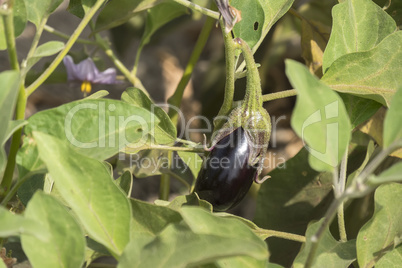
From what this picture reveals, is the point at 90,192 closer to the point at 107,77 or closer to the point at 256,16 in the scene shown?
the point at 256,16

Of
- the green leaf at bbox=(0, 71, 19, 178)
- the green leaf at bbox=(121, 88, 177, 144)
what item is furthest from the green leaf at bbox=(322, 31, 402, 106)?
the green leaf at bbox=(0, 71, 19, 178)

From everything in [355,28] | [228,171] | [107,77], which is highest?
[355,28]

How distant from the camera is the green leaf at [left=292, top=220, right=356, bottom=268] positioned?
2.19 feet

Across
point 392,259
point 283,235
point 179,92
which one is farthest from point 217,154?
point 179,92

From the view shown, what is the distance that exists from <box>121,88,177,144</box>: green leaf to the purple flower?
442 millimetres

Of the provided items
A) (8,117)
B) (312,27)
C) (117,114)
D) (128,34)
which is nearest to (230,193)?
(117,114)

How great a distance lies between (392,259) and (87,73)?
2.42ft

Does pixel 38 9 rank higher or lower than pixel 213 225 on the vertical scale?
higher

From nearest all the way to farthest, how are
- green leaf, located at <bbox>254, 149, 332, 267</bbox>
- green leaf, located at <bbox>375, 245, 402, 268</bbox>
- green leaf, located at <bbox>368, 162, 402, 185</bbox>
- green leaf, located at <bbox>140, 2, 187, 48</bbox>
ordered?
green leaf, located at <bbox>368, 162, 402, 185</bbox> → green leaf, located at <bbox>375, 245, 402, 268</bbox> → green leaf, located at <bbox>254, 149, 332, 267</bbox> → green leaf, located at <bbox>140, 2, 187, 48</bbox>

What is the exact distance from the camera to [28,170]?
24.4 inches

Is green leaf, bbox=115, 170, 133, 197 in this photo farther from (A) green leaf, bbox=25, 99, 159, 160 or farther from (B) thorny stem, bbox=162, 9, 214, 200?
(B) thorny stem, bbox=162, 9, 214, 200

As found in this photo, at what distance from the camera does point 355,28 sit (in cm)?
82

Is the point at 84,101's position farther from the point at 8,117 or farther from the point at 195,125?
the point at 195,125

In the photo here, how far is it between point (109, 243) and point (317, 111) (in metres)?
0.21
